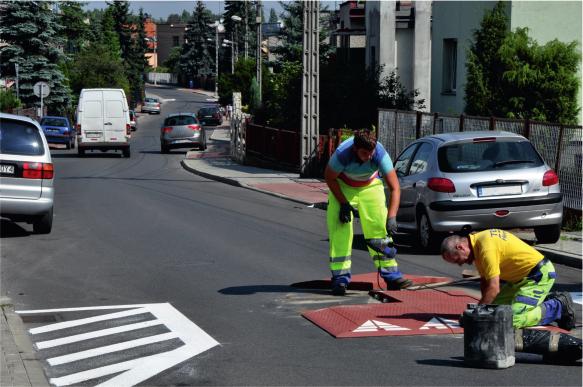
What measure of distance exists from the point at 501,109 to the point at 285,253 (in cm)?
1168

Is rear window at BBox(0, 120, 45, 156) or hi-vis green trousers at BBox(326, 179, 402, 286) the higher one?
rear window at BBox(0, 120, 45, 156)

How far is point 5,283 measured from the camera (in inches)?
483

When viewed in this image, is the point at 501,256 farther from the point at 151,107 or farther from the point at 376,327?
the point at 151,107

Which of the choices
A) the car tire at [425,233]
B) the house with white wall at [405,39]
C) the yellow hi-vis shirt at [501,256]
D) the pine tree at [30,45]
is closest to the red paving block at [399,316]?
the yellow hi-vis shirt at [501,256]

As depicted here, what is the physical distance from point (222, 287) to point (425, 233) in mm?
4064

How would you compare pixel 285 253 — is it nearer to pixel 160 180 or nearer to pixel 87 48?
pixel 160 180

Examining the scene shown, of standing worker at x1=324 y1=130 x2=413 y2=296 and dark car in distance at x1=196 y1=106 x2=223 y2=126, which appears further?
dark car in distance at x1=196 y1=106 x2=223 y2=126

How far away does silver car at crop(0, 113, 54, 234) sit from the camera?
53.4ft

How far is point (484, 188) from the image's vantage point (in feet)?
46.9

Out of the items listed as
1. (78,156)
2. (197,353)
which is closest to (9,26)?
(78,156)

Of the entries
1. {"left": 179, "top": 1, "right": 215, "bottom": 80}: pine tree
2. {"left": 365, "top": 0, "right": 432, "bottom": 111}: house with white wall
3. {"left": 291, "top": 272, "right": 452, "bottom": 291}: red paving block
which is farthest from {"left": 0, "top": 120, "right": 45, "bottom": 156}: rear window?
{"left": 179, "top": 1, "right": 215, "bottom": 80}: pine tree

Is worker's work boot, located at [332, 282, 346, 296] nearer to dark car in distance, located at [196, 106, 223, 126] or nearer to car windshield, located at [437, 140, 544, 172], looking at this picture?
car windshield, located at [437, 140, 544, 172]

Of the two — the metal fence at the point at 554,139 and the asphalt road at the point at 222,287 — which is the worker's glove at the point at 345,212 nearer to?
the asphalt road at the point at 222,287

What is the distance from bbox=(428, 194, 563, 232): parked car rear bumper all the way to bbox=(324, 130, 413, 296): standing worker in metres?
3.44
